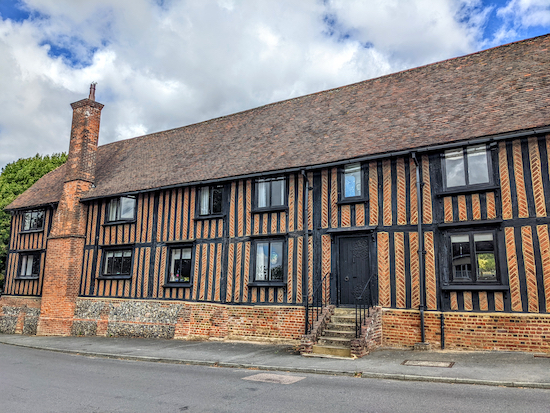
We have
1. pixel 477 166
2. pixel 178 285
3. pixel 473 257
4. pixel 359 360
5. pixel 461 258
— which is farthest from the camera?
pixel 178 285

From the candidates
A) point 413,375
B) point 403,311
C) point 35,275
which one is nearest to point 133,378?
point 413,375

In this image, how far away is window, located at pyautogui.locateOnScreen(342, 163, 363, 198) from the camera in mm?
13711

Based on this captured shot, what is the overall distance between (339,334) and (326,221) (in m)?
3.55

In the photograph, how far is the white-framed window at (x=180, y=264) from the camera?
54.7ft

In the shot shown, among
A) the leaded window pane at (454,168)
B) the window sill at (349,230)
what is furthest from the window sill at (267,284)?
the leaded window pane at (454,168)

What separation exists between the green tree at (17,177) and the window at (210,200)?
1915cm

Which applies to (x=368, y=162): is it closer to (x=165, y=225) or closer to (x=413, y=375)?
(x=413, y=375)

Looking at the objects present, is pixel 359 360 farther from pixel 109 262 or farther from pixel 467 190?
pixel 109 262

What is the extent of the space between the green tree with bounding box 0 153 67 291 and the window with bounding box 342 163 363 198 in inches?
975

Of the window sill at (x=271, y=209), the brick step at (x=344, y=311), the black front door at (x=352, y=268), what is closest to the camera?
the brick step at (x=344, y=311)

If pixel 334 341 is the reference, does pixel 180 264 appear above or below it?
above

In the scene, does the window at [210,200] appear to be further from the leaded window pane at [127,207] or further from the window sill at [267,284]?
the leaded window pane at [127,207]

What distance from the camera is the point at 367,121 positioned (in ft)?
49.7

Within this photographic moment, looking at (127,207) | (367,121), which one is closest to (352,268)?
(367,121)
